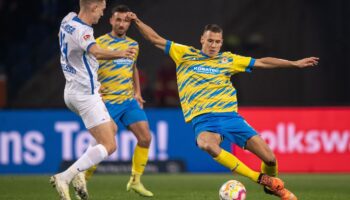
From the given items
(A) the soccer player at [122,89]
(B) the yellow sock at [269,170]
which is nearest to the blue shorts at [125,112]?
(A) the soccer player at [122,89]

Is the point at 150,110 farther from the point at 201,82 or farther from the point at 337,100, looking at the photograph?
the point at 201,82

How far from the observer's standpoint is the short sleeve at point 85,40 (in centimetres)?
822

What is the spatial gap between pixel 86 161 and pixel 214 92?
1.73 m

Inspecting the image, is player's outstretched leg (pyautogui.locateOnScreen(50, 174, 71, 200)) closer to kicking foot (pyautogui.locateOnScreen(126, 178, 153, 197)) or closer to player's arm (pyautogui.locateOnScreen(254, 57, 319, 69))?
kicking foot (pyautogui.locateOnScreen(126, 178, 153, 197))

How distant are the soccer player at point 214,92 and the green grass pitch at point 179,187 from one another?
2.26 feet

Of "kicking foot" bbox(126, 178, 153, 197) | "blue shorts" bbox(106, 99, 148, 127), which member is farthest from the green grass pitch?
"blue shorts" bbox(106, 99, 148, 127)

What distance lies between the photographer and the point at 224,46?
54.6 ft

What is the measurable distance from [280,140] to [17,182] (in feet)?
14.5

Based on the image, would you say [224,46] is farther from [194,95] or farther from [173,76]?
[194,95]

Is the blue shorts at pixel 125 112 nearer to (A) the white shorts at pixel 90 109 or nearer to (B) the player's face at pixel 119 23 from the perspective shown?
(B) the player's face at pixel 119 23

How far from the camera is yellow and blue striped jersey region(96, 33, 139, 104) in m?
A: 10.4

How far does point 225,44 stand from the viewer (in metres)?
16.8

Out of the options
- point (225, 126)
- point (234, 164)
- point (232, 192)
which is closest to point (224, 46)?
point (225, 126)

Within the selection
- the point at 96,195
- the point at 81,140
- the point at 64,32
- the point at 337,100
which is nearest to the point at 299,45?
the point at 337,100
